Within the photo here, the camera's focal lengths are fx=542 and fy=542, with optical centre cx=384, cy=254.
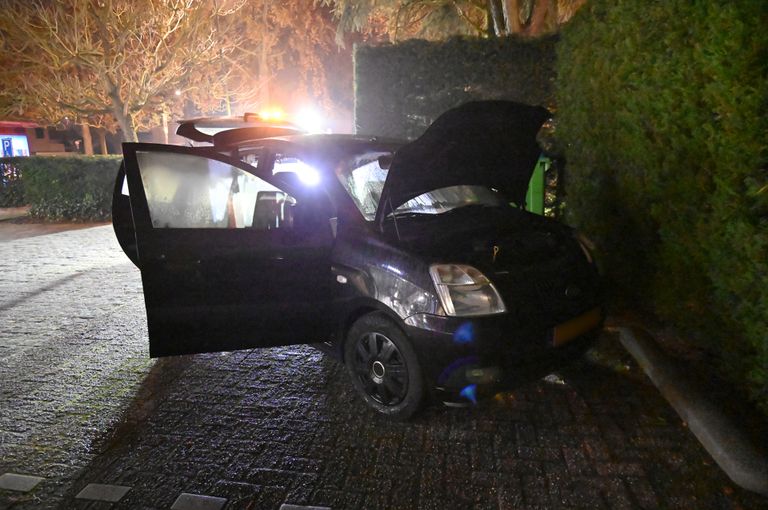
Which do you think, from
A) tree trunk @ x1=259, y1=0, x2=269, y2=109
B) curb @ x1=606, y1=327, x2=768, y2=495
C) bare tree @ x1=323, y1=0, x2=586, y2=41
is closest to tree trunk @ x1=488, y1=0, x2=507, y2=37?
bare tree @ x1=323, y1=0, x2=586, y2=41

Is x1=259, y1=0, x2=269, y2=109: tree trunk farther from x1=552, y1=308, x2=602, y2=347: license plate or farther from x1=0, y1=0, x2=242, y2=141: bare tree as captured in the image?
x1=552, y1=308, x2=602, y2=347: license plate

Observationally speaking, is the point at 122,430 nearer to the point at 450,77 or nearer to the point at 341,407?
the point at 341,407

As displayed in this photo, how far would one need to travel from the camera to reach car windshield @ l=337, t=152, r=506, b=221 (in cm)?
382

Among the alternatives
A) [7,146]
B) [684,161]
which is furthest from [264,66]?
[684,161]

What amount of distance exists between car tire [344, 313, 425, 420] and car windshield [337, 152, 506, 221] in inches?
30.1

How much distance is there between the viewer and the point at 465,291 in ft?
10.4

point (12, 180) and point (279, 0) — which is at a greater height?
point (279, 0)

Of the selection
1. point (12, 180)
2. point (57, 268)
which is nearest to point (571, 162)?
point (57, 268)

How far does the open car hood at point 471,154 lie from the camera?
3.42 metres

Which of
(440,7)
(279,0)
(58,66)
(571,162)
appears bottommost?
(571,162)

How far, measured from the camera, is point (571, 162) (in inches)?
246

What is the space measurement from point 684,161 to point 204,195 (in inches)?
148

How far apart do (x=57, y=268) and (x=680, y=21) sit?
27.6ft

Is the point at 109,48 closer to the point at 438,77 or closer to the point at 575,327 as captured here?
the point at 438,77
